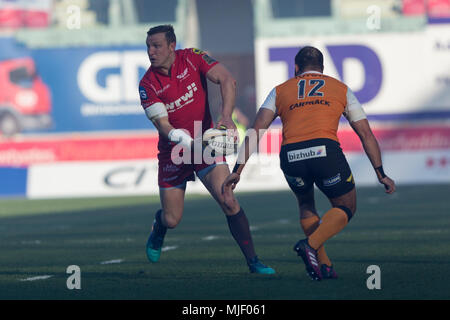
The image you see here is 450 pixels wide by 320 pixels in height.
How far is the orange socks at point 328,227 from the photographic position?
8180 millimetres

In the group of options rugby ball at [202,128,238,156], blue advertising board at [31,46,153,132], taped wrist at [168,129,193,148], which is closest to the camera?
rugby ball at [202,128,238,156]

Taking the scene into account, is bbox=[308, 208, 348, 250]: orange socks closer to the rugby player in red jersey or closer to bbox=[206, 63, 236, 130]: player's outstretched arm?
the rugby player in red jersey

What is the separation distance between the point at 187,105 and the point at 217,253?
8.16ft

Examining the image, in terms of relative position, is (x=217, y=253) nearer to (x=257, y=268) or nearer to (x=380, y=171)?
(x=257, y=268)

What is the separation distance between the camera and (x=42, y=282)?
360 inches

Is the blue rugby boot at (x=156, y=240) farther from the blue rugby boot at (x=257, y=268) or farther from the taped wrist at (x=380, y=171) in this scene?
the taped wrist at (x=380, y=171)

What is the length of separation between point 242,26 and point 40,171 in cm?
1154

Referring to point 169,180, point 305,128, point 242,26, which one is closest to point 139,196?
point 242,26

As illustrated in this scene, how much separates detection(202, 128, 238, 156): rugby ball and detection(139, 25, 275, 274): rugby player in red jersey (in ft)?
0.48

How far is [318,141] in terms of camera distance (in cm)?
836

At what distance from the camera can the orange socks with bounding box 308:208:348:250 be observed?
8.18 meters

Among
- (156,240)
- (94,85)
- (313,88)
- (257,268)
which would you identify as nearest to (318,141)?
(313,88)

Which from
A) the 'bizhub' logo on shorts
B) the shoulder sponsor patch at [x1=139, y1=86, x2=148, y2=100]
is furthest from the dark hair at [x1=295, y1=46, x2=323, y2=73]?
the shoulder sponsor patch at [x1=139, y1=86, x2=148, y2=100]

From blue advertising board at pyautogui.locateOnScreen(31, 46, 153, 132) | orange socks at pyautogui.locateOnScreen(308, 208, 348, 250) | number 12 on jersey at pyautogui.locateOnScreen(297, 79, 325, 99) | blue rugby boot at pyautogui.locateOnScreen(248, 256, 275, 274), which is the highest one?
blue advertising board at pyautogui.locateOnScreen(31, 46, 153, 132)
